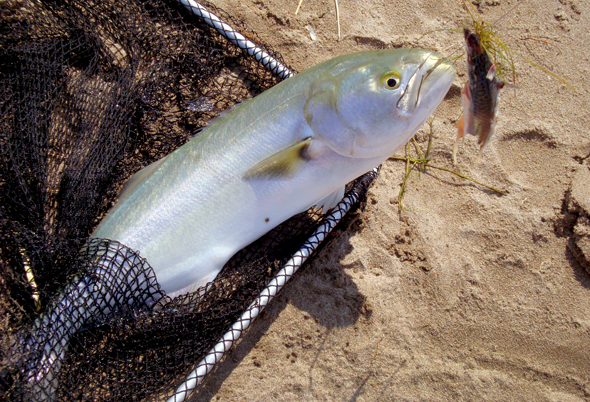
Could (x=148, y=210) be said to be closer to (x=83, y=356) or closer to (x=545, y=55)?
(x=83, y=356)

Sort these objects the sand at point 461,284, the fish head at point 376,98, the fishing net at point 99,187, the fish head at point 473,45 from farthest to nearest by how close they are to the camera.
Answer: the sand at point 461,284
the fishing net at point 99,187
the fish head at point 376,98
the fish head at point 473,45

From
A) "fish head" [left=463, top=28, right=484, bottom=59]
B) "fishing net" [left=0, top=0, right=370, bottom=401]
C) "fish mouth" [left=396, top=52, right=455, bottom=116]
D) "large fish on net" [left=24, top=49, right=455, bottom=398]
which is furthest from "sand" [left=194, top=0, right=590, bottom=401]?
"fish head" [left=463, top=28, right=484, bottom=59]

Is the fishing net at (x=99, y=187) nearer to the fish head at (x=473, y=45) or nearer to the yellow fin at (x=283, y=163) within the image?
the yellow fin at (x=283, y=163)

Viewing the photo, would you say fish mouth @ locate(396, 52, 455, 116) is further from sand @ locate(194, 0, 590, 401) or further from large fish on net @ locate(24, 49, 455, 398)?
sand @ locate(194, 0, 590, 401)

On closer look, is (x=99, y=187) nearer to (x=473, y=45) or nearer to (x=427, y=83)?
(x=427, y=83)

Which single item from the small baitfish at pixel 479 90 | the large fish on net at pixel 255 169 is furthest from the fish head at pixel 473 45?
Answer: the large fish on net at pixel 255 169

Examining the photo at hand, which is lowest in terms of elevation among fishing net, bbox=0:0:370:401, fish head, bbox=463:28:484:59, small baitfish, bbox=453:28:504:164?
fishing net, bbox=0:0:370:401

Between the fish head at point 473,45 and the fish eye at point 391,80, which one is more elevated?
the fish head at point 473,45
